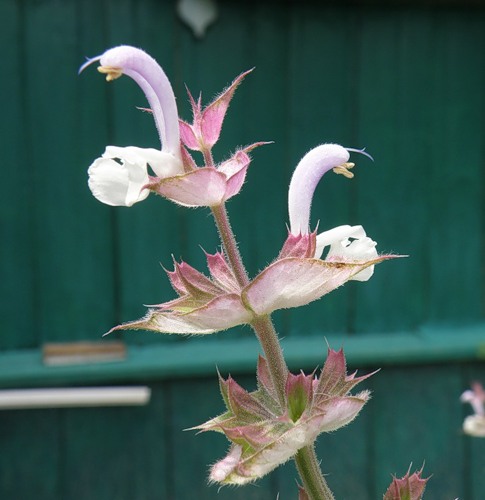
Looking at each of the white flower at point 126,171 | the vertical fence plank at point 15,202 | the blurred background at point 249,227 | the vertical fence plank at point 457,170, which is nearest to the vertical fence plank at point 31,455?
the blurred background at point 249,227

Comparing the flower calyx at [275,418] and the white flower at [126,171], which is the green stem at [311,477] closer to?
the flower calyx at [275,418]

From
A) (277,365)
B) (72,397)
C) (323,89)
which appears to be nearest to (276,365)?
(277,365)

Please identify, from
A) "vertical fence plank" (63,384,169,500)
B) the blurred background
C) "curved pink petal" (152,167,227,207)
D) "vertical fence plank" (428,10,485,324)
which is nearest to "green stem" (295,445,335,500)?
"curved pink petal" (152,167,227,207)

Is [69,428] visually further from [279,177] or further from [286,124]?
[286,124]

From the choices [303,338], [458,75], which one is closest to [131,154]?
[303,338]

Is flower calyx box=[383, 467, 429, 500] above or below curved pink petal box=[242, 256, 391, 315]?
below

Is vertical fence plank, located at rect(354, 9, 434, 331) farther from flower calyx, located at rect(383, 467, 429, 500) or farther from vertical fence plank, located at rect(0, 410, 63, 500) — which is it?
flower calyx, located at rect(383, 467, 429, 500)
